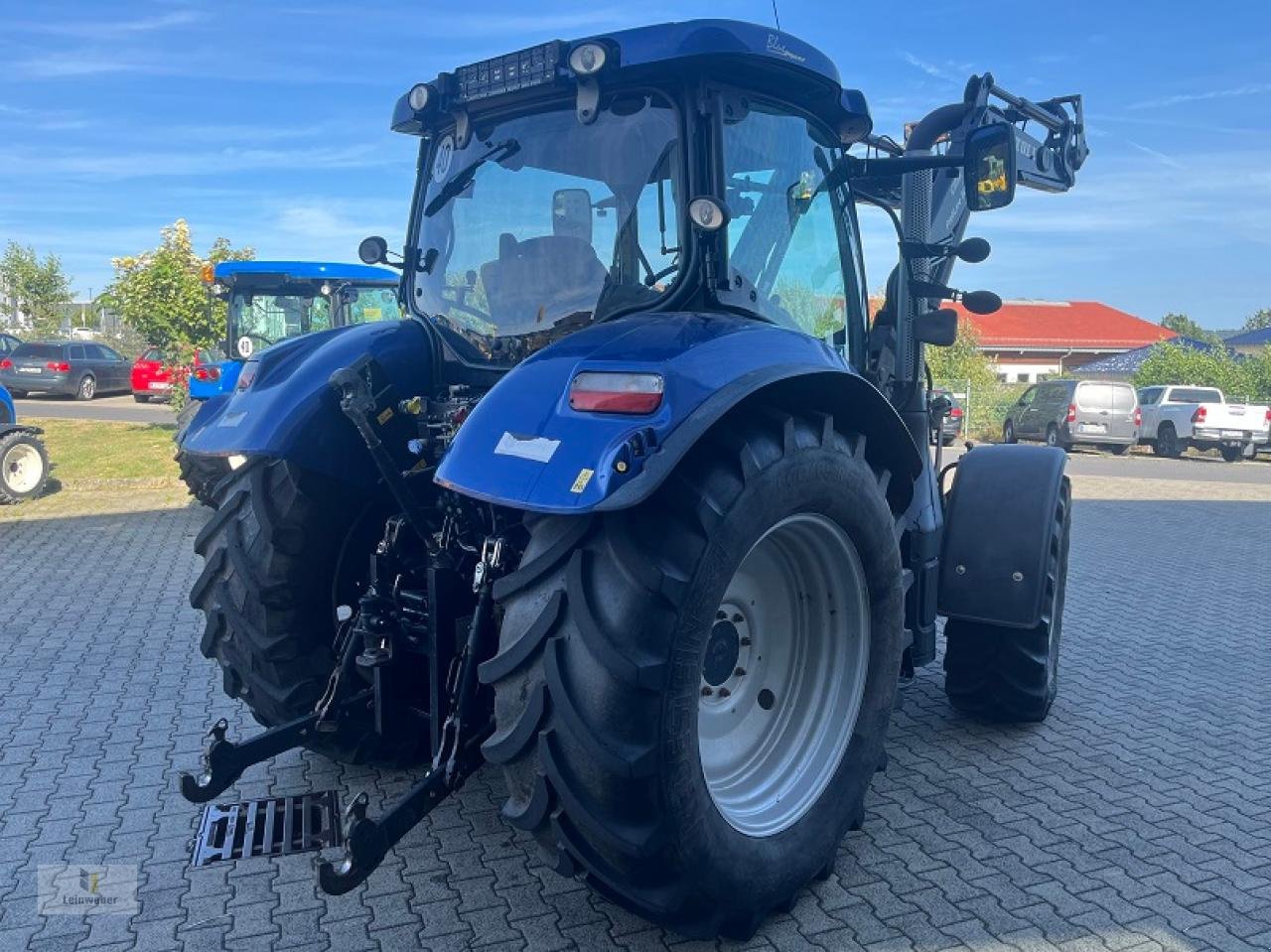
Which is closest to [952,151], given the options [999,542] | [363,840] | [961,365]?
[999,542]

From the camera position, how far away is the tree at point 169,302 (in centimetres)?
1895

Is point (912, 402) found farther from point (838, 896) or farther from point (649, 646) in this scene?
point (649, 646)

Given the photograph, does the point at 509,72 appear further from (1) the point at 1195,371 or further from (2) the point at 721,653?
(1) the point at 1195,371

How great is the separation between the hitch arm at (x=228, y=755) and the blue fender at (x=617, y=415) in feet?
4.20

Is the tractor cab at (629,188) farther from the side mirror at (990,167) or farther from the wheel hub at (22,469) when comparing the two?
the wheel hub at (22,469)

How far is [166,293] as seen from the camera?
19.0 metres

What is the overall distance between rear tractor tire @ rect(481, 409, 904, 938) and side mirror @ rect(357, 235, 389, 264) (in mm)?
1908

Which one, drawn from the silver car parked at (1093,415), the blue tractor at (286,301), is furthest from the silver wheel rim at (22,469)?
the silver car parked at (1093,415)

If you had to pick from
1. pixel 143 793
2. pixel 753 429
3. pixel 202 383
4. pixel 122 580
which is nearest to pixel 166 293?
pixel 202 383

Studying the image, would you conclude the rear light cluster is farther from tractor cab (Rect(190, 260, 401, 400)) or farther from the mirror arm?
tractor cab (Rect(190, 260, 401, 400))

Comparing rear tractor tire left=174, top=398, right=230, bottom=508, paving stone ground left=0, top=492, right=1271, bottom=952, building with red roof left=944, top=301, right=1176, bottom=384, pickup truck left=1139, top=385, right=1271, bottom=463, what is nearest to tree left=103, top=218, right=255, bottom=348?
rear tractor tire left=174, top=398, right=230, bottom=508

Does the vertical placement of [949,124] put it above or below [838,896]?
above

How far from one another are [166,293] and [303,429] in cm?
1729

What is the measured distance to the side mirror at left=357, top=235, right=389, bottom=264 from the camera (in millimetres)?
4262
